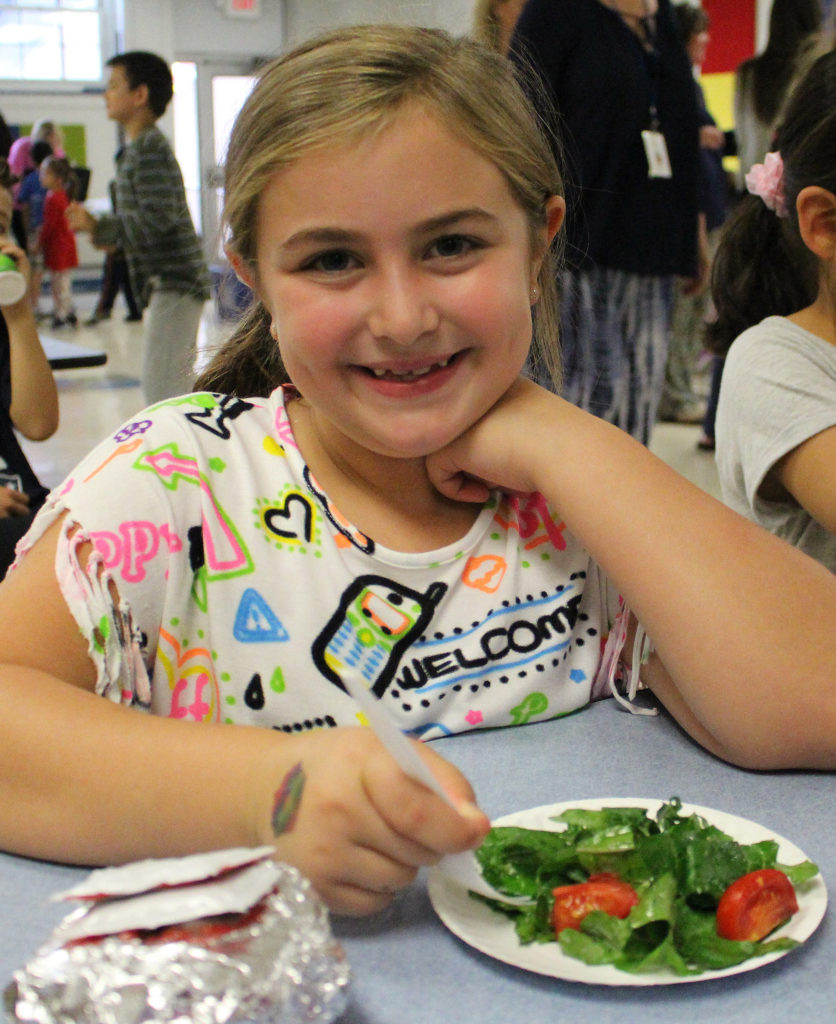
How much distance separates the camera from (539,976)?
1.84 feet

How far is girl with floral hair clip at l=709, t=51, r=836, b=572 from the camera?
A: 1.30 m

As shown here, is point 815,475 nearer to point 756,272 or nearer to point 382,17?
point 756,272

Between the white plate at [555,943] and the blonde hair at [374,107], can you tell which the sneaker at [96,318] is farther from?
the white plate at [555,943]

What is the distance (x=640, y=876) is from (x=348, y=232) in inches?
20.0

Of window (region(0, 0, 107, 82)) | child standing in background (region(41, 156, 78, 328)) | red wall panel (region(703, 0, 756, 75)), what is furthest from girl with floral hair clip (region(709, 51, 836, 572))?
window (region(0, 0, 107, 82))

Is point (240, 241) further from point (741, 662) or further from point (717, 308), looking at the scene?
point (717, 308)

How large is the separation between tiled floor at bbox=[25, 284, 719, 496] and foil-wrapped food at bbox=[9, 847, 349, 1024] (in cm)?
226

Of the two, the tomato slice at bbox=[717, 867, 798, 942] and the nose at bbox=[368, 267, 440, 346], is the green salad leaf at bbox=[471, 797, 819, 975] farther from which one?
the nose at bbox=[368, 267, 440, 346]

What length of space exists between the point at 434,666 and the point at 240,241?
1.33 feet

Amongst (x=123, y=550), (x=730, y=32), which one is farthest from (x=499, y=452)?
(x=730, y=32)

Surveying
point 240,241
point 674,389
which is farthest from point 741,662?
point 674,389

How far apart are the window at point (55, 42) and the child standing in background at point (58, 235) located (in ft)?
10.7

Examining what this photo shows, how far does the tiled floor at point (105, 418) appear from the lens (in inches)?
173

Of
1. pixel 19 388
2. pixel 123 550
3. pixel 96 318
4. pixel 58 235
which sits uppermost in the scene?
pixel 123 550
